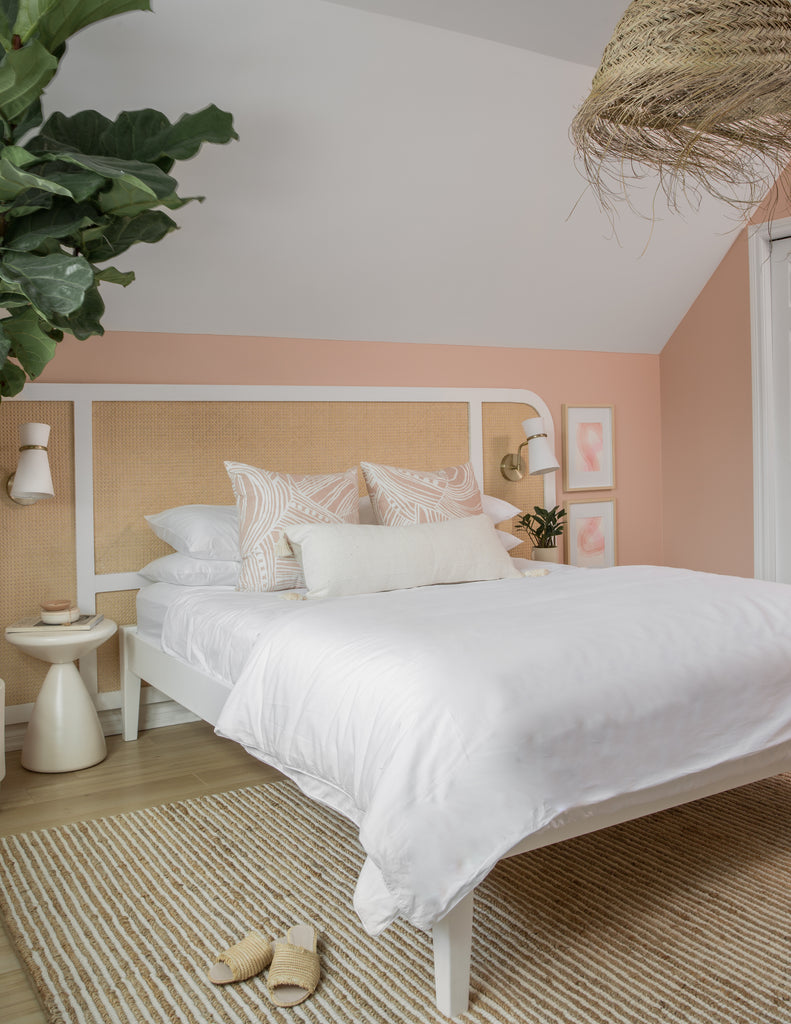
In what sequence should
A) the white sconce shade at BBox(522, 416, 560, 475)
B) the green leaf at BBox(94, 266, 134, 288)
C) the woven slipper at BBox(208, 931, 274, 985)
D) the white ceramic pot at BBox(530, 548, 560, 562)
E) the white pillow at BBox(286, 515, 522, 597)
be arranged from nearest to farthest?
the woven slipper at BBox(208, 931, 274, 985) < the green leaf at BBox(94, 266, 134, 288) < the white pillow at BBox(286, 515, 522, 597) < the white sconce shade at BBox(522, 416, 560, 475) < the white ceramic pot at BBox(530, 548, 560, 562)

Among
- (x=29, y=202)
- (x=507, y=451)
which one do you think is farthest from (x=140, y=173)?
(x=507, y=451)

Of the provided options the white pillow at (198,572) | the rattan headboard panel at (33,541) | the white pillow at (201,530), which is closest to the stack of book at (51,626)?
the rattan headboard panel at (33,541)

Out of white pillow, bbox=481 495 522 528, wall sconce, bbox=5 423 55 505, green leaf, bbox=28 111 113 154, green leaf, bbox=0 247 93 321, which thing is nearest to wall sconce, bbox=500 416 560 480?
Answer: white pillow, bbox=481 495 522 528

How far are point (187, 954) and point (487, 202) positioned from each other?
3.03 meters

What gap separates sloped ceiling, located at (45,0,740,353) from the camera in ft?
9.42

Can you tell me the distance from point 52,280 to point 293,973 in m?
1.68

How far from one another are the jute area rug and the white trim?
2.00 m

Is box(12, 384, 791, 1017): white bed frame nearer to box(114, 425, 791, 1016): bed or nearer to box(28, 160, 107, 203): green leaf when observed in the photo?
box(114, 425, 791, 1016): bed

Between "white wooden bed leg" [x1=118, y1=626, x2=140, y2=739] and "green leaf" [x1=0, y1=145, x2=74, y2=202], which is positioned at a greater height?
"green leaf" [x1=0, y1=145, x2=74, y2=202]

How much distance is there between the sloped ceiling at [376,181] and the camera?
287 centimetres

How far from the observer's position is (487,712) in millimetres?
1692

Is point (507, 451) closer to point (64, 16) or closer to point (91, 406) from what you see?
point (91, 406)

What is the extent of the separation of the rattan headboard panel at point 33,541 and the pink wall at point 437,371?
0.60ft

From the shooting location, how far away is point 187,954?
1.88m
